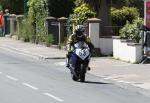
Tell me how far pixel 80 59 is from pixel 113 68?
162 inches

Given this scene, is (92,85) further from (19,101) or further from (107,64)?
(107,64)

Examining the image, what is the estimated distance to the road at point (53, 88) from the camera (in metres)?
14.4

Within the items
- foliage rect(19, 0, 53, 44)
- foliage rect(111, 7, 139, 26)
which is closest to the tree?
foliage rect(19, 0, 53, 44)

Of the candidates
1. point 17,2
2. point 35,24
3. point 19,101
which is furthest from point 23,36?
point 19,101

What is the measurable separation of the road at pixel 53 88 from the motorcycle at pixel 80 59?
31 cm

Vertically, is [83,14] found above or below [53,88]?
above

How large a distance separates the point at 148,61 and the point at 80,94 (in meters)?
8.94

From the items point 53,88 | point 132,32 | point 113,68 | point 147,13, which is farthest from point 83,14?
point 53,88

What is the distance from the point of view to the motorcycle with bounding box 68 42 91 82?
1810 cm

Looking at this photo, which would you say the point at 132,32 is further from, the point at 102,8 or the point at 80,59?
the point at 80,59

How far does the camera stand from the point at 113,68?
22.0m

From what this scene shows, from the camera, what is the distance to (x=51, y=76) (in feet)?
64.9

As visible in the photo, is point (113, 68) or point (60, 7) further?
point (60, 7)

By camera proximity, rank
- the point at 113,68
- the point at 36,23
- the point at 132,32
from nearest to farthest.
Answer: the point at 113,68
the point at 132,32
the point at 36,23
